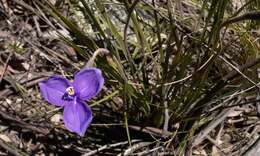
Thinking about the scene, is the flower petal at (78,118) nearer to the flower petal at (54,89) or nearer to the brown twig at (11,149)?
the flower petal at (54,89)

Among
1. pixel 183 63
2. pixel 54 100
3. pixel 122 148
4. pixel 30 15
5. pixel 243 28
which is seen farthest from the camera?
pixel 30 15

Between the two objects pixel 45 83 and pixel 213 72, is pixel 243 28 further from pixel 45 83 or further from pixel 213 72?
pixel 45 83

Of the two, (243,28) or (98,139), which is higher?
(243,28)

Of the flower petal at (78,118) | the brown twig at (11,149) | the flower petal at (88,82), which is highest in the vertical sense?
the flower petal at (88,82)

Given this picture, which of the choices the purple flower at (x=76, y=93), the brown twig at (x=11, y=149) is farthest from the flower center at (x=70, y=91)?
the brown twig at (x=11, y=149)

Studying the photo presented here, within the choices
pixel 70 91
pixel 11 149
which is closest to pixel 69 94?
pixel 70 91

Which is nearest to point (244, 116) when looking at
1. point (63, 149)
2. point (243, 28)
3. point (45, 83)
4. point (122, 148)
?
point (243, 28)
